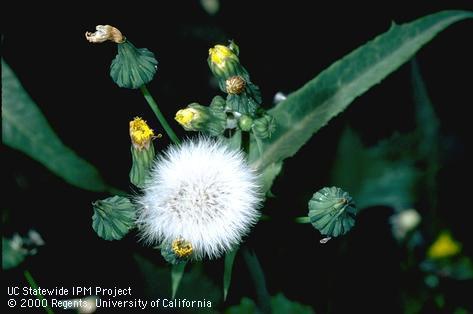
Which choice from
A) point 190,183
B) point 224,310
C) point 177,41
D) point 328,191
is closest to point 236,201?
point 190,183

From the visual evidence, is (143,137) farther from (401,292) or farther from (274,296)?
(401,292)

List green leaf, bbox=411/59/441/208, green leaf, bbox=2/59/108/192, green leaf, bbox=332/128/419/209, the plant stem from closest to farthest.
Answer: the plant stem, green leaf, bbox=2/59/108/192, green leaf, bbox=411/59/441/208, green leaf, bbox=332/128/419/209

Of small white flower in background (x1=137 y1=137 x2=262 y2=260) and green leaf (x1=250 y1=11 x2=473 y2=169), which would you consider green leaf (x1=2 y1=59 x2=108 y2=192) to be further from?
green leaf (x1=250 y1=11 x2=473 y2=169)

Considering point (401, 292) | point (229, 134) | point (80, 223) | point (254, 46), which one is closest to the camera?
point (229, 134)

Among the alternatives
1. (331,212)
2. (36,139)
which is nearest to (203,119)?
(331,212)

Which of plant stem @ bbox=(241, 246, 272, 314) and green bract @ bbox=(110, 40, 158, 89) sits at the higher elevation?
green bract @ bbox=(110, 40, 158, 89)

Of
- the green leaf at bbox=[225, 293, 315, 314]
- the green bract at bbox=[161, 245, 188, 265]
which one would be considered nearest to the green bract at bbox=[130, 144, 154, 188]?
the green bract at bbox=[161, 245, 188, 265]

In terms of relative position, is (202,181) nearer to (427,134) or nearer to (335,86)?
(335,86)
